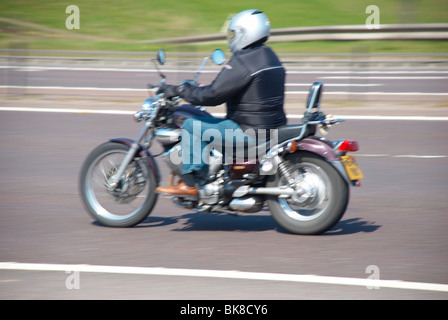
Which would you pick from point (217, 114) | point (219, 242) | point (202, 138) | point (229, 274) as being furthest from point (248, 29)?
point (217, 114)

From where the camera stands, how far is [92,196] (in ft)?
19.9

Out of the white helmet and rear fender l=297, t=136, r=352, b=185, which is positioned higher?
the white helmet

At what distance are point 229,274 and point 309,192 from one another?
1254mm

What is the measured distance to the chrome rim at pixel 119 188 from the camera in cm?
596

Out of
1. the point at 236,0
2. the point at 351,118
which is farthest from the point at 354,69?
the point at 236,0

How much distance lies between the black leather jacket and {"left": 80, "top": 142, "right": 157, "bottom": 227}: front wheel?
2.67 feet

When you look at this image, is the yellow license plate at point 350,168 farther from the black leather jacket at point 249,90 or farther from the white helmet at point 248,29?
the white helmet at point 248,29

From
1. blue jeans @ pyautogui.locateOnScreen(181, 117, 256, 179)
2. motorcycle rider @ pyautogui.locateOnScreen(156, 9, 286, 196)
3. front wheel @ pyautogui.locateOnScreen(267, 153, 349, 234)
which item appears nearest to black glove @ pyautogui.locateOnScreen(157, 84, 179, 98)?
motorcycle rider @ pyautogui.locateOnScreen(156, 9, 286, 196)

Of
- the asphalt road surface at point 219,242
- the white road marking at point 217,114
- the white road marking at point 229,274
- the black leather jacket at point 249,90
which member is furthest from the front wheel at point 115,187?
the white road marking at point 217,114

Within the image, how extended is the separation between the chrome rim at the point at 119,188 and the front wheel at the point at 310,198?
44.6 inches

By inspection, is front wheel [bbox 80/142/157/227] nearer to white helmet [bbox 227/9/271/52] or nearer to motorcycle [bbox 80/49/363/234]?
motorcycle [bbox 80/49/363/234]

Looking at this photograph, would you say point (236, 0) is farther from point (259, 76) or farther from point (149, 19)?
point (259, 76)

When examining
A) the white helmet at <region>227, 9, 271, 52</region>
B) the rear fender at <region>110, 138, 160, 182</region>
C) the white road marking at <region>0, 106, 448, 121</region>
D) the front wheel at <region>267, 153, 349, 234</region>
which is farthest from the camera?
the white road marking at <region>0, 106, 448, 121</region>

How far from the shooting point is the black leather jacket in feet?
18.1
